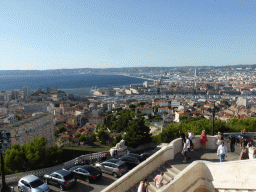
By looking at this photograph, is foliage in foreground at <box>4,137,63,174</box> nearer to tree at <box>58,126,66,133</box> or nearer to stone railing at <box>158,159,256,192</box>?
stone railing at <box>158,159,256,192</box>

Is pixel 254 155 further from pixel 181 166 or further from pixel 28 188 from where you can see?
pixel 28 188

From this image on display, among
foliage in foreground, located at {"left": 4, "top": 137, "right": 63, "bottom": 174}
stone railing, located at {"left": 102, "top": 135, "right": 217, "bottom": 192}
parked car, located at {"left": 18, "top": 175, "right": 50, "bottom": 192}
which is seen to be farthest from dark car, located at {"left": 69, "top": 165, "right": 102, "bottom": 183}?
foliage in foreground, located at {"left": 4, "top": 137, "right": 63, "bottom": 174}

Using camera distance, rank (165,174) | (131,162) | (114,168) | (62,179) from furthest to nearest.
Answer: (131,162) → (114,168) → (62,179) → (165,174)

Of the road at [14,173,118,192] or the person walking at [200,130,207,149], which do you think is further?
the road at [14,173,118,192]

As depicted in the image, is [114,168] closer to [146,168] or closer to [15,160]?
[146,168]

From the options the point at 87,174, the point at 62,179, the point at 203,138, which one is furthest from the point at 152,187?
the point at 62,179

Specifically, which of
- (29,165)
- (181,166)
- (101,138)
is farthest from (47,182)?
(101,138)
